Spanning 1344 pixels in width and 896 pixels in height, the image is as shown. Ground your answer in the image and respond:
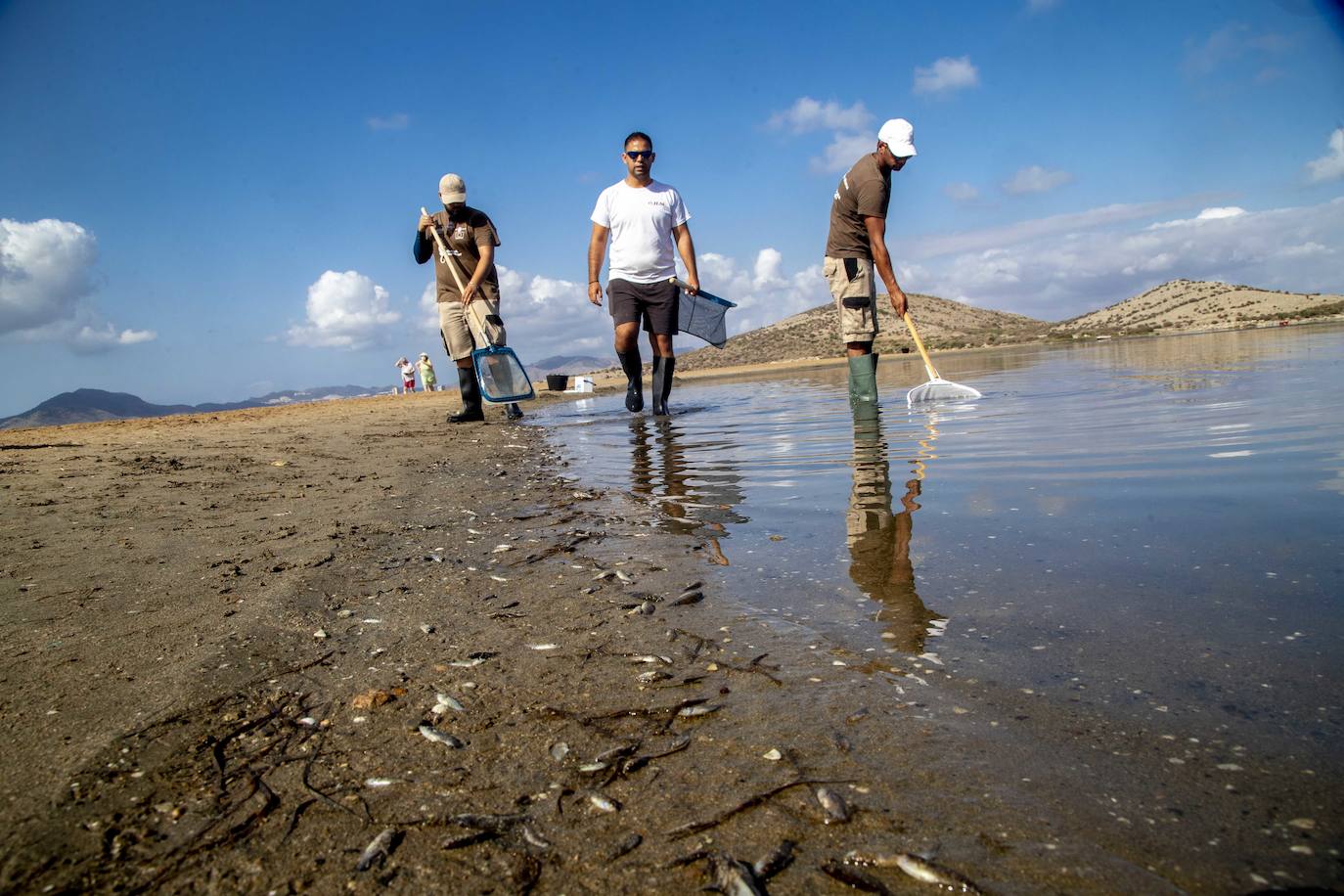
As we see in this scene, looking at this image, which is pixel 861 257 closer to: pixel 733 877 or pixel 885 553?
pixel 885 553

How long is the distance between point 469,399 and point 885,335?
3206 centimetres

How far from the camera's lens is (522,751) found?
1.48 meters

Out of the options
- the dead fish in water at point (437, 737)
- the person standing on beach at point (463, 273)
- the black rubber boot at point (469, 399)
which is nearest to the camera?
the dead fish in water at point (437, 737)

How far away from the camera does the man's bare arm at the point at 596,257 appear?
8.20 metres

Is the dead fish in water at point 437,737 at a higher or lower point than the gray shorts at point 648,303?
lower

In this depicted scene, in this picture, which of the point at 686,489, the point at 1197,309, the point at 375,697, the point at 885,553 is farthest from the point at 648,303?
the point at 1197,309

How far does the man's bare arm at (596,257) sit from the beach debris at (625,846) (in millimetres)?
7563

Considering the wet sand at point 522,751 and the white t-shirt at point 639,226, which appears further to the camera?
the white t-shirt at point 639,226

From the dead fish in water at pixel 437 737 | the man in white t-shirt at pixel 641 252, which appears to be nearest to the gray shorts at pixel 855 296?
the man in white t-shirt at pixel 641 252

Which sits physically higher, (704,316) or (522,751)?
(704,316)

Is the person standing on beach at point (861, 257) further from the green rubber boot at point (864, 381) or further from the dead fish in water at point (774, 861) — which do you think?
the dead fish in water at point (774, 861)

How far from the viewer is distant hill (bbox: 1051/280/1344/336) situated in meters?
29.9

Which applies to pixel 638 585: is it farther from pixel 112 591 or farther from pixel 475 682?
pixel 112 591

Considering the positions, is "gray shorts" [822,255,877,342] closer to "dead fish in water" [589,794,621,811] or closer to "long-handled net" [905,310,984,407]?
"long-handled net" [905,310,984,407]
